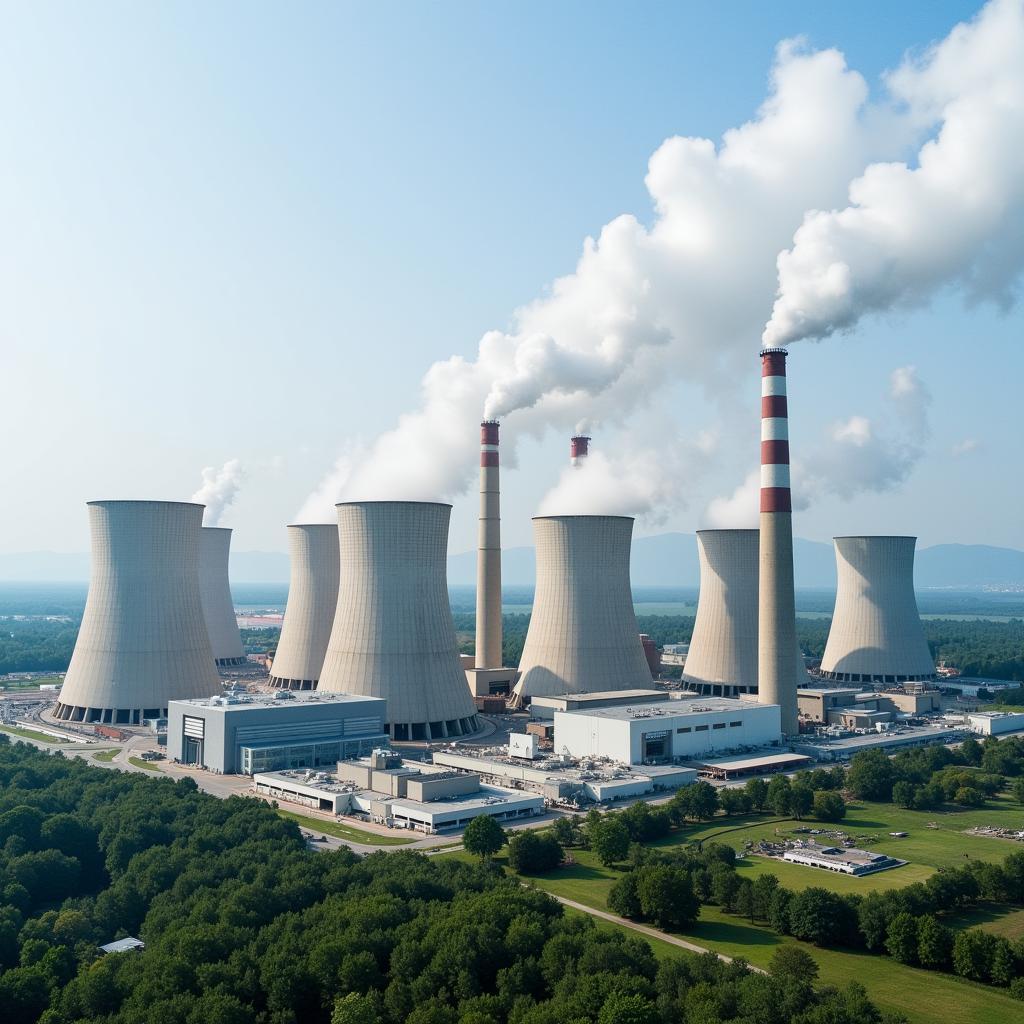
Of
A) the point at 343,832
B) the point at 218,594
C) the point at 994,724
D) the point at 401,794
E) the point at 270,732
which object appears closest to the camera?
the point at 343,832

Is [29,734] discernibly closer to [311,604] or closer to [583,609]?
[311,604]

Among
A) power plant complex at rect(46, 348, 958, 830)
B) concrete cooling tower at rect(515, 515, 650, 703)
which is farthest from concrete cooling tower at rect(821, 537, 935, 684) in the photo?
concrete cooling tower at rect(515, 515, 650, 703)

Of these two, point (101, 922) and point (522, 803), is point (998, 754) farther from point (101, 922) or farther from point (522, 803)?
point (101, 922)

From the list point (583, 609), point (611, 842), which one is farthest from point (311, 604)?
point (611, 842)

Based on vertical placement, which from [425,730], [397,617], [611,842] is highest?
[397,617]

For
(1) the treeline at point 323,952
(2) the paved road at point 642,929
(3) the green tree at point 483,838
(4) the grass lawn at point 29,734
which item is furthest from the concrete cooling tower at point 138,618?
(2) the paved road at point 642,929

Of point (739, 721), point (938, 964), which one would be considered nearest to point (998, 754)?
point (739, 721)
